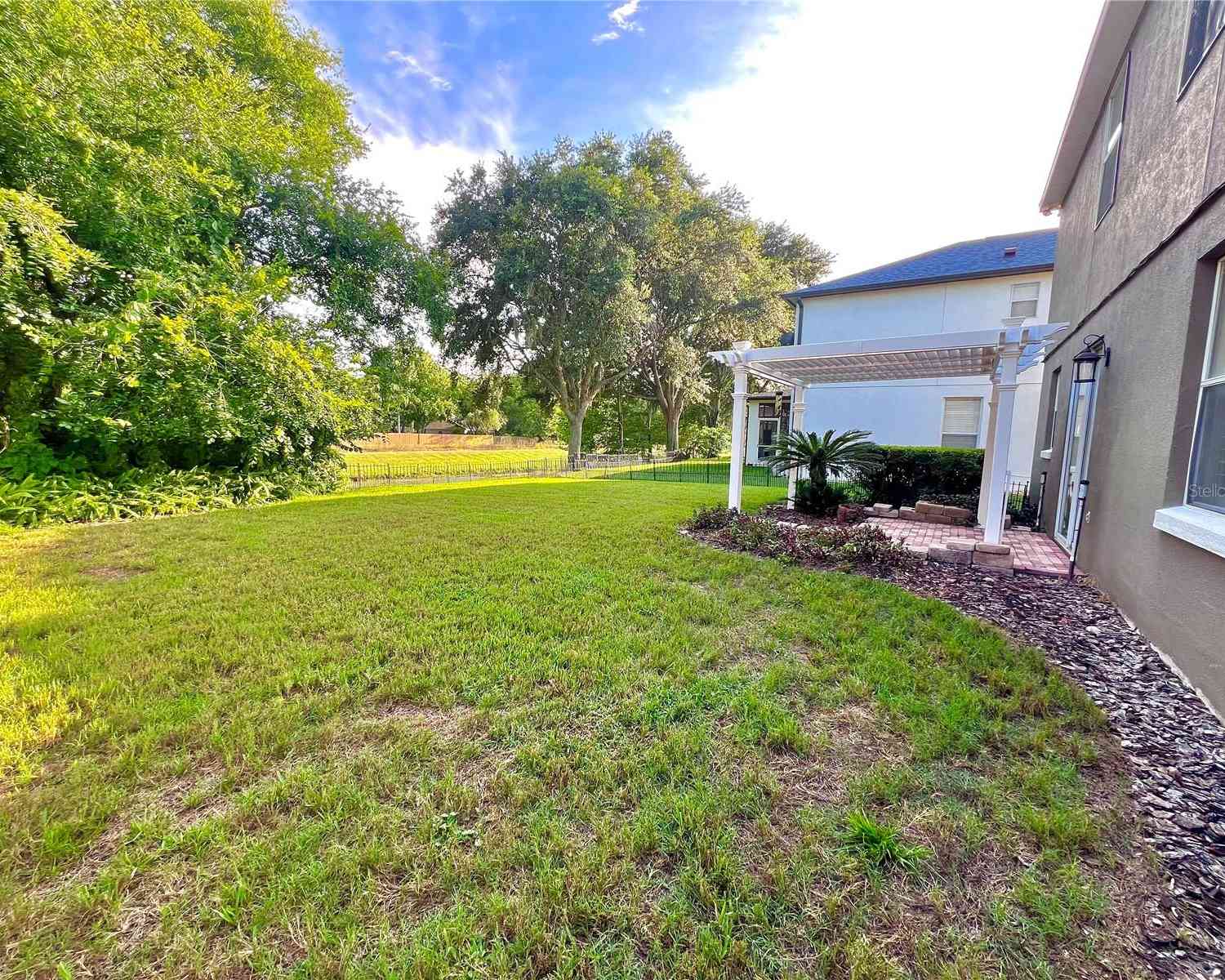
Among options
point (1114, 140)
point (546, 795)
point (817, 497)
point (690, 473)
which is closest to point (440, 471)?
point (690, 473)

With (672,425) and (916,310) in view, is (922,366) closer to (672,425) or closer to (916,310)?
(916,310)

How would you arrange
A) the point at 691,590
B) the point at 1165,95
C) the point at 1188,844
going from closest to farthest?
the point at 1188,844 → the point at 1165,95 → the point at 691,590

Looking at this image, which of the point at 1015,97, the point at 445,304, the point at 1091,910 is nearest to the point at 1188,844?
the point at 1091,910

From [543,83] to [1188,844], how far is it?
14054 mm

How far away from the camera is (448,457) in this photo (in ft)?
73.6

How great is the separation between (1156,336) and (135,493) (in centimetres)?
1250

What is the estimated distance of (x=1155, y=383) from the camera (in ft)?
11.4

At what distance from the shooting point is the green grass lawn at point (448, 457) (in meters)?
16.2

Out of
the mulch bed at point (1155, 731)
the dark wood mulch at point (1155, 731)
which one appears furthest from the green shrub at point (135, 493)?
the dark wood mulch at point (1155, 731)

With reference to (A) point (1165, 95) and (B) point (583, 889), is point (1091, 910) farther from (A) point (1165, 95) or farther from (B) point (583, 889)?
(A) point (1165, 95)

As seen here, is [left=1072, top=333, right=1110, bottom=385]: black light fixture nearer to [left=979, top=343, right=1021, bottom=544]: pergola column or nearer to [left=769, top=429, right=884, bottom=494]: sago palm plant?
[left=979, top=343, right=1021, bottom=544]: pergola column

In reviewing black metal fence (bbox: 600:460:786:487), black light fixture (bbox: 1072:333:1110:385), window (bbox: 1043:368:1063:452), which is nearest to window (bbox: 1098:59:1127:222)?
black light fixture (bbox: 1072:333:1110:385)

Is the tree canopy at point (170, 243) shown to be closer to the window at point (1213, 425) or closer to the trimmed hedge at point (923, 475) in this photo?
the window at point (1213, 425)

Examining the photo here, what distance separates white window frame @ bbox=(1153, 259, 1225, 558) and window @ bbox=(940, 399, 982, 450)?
32.1ft
